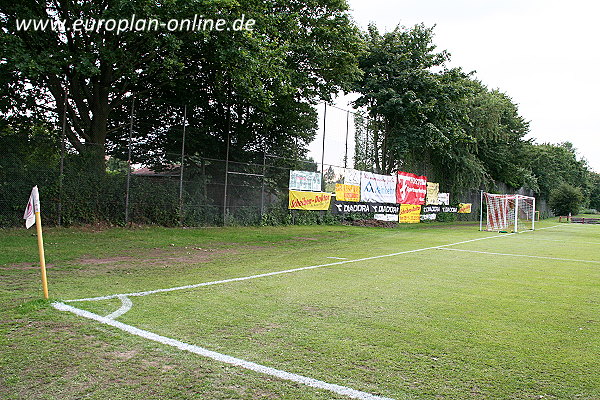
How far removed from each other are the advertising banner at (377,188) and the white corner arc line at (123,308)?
21.1 meters

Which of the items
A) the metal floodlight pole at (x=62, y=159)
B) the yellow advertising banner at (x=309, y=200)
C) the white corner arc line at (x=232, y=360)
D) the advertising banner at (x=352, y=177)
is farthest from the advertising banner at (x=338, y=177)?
the white corner arc line at (x=232, y=360)

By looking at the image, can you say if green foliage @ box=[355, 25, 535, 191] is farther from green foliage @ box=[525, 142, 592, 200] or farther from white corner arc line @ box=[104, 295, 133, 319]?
white corner arc line @ box=[104, 295, 133, 319]

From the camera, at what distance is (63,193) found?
14.3 meters

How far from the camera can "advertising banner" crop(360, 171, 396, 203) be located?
26297 millimetres

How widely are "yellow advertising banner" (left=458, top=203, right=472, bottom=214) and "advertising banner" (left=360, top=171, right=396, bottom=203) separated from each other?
10883 millimetres

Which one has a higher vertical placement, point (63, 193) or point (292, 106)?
point (292, 106)

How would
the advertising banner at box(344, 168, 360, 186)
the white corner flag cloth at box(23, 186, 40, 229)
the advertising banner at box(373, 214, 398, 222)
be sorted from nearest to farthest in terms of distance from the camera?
the white corner flag cloth at box(23, 186, 40, 229) → the advertising banner at box(344, 168, 360, 186) → the advertising banner at box(373, 214, 398, 222)

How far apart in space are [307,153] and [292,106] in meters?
3.37

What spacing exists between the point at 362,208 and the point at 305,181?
4.90 metres

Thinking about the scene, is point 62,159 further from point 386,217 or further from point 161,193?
point 386,217

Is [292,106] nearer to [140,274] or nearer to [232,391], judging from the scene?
[140,274]

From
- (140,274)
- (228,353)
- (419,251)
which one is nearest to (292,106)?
(419,251)

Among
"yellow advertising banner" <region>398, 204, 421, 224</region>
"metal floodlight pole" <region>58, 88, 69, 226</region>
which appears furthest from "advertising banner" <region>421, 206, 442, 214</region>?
"metal floodlight pole" <region>58, 88, 69, 226</region>

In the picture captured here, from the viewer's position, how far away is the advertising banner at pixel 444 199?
34344 mm
